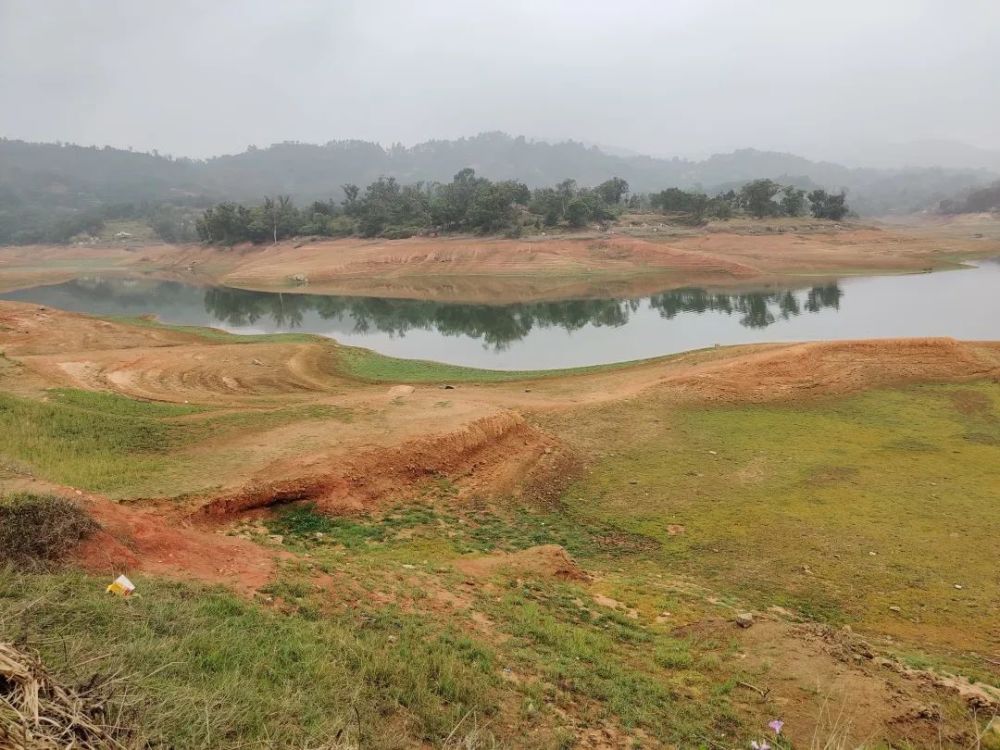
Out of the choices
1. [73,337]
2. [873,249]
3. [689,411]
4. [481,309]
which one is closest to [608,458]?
[689,411]

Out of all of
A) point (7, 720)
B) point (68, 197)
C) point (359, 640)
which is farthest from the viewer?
point (68, 197)

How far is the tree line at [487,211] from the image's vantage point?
78.2 meters

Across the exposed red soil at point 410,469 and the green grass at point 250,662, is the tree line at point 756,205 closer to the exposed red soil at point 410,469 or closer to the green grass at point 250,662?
the exposed red soil at point 410,469

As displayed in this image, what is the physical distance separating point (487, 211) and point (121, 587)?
74.2m

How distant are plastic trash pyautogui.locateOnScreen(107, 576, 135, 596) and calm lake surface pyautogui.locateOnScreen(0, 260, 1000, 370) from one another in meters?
23.4

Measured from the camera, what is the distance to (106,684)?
146 inches

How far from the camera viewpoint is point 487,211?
76.9 meters

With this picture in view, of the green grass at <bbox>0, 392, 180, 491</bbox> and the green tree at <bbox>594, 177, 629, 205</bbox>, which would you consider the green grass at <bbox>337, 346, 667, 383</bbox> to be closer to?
the green grass at <bbox>0, 392, 180, 491</bbox>

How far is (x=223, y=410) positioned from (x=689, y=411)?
1405 centimetres

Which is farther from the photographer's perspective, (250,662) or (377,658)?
(377,658)

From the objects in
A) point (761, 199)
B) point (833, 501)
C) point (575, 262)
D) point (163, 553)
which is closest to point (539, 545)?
point (163, 553)

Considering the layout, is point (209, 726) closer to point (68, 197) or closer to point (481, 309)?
point (481, 309)

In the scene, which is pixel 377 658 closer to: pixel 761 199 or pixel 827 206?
pixel 761 199

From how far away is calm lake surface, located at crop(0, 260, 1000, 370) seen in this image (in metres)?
33.8
